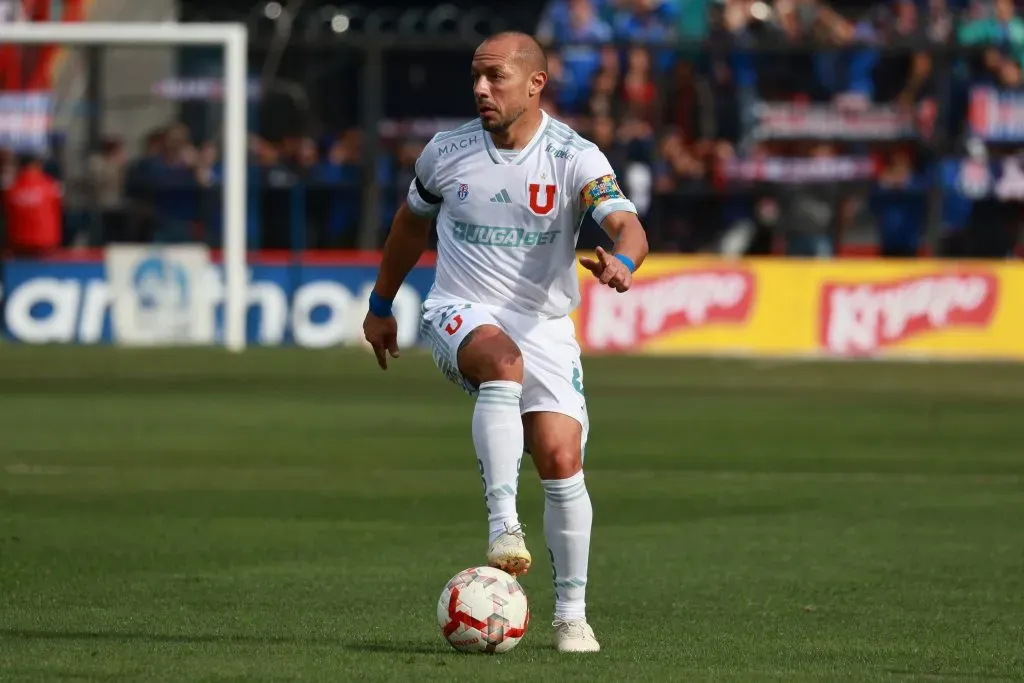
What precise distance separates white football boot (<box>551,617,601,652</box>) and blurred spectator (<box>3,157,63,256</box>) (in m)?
20.1

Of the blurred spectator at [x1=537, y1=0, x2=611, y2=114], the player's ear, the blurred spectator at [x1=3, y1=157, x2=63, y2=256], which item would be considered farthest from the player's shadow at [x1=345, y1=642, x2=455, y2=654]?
the blurred spectator at [x1=3, y1=157, x2=63, y2=256]

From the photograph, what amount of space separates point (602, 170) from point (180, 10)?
22998 mm

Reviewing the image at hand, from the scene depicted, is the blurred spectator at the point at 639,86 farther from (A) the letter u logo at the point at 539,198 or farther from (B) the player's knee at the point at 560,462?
(B) the player's knee at the point at 560,462

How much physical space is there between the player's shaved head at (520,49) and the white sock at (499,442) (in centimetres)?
103

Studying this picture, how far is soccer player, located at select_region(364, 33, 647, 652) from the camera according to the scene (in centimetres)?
677

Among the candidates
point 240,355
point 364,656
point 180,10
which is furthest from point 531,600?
point 180,10

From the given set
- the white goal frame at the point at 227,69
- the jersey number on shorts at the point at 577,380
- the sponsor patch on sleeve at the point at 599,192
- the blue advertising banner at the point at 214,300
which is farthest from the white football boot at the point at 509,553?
the blue advertising banner at the point at 214,300

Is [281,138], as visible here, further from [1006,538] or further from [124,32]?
[1006,538]

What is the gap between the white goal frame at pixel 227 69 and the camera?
25.0 metres

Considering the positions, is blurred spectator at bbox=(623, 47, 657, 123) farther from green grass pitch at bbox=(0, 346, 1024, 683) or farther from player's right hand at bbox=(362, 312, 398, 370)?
player's right hand at bbox=(362, 312, 398, 370)

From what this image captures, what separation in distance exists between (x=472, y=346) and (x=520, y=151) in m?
0.68

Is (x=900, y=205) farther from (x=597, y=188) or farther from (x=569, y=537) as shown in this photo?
(x=569, y=537)

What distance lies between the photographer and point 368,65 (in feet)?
86.0

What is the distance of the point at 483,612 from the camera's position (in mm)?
6578
